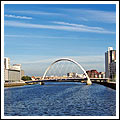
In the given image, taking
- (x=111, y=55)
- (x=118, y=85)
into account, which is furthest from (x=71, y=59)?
(x=118, y=85)

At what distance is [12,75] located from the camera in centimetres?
11869

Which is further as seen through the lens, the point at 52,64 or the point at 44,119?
the point at 52,64

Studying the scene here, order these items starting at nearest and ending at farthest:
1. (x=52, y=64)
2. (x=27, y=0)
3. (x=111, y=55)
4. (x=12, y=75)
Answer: (x=27, y=0) < (x=52, y=64) < (x=12, y=75) < (x=111, y=55)

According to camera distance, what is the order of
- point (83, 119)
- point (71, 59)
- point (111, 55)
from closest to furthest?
point (83, 119)
point (71, 59)
point (111, 55)

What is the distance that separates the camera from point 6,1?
11188 mm

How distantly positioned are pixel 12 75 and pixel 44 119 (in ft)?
361

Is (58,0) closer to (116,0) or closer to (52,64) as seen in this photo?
(116,0)

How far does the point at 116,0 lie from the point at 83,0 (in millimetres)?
1545

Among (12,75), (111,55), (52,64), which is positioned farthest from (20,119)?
(111,55)

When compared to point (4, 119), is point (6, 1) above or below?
above

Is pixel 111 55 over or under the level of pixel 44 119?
over

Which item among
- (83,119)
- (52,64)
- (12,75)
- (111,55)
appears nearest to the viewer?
(83,119)

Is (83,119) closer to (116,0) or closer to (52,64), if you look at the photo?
(116,0)

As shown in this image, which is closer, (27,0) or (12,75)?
(27,0)
